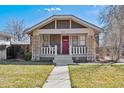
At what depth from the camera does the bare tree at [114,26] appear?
22167 mm

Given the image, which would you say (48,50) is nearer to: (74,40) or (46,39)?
(46,39)

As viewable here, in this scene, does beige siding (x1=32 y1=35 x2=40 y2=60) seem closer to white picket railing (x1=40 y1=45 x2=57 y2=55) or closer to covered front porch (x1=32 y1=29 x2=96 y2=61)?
covered front porch (x1=32 y1=29 x2=96 y2=61)

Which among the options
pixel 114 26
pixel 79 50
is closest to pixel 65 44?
pixel 79 50

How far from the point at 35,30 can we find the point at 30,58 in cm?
305

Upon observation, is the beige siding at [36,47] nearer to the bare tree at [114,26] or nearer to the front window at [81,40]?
the front window at [81,40]

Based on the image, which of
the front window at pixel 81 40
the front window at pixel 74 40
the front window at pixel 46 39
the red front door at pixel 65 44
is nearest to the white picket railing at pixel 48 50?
the front window at pixel 46 39

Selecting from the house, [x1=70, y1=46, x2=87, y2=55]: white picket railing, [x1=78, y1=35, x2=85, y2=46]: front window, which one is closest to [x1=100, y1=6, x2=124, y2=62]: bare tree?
the house

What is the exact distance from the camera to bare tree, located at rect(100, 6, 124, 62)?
873 inches

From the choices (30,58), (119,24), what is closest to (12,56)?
(30,58)

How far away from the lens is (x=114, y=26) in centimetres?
2420
